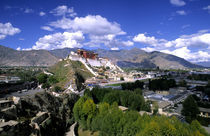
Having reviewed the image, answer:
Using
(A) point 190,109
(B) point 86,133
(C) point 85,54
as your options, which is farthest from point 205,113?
(C) point 85,54

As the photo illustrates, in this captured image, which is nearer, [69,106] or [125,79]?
[69,106]

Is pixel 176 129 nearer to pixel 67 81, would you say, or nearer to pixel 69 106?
pixel 69 106

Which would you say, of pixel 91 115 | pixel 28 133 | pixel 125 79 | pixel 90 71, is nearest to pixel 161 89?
pixel 125 79

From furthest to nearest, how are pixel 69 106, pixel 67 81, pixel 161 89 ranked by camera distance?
pixel 161 89 < pixel 67 81 < pixel 69 106

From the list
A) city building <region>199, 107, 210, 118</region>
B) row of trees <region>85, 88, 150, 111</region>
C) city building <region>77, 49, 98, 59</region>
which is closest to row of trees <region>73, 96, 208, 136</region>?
row of trees <region>85, 88, 150, 111</region>

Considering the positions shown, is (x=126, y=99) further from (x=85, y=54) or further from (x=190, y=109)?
(x=85, y=54)

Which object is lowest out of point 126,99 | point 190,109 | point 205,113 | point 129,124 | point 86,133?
point 86,133

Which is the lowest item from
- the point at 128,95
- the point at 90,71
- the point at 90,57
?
the point at 128,95

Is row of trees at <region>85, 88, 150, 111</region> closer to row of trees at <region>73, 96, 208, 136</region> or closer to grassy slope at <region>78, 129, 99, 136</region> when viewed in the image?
row of trees at <region>73, 96, 208, 136</region>

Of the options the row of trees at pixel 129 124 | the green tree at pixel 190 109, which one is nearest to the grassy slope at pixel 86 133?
the row of trees at pixel 129 124
